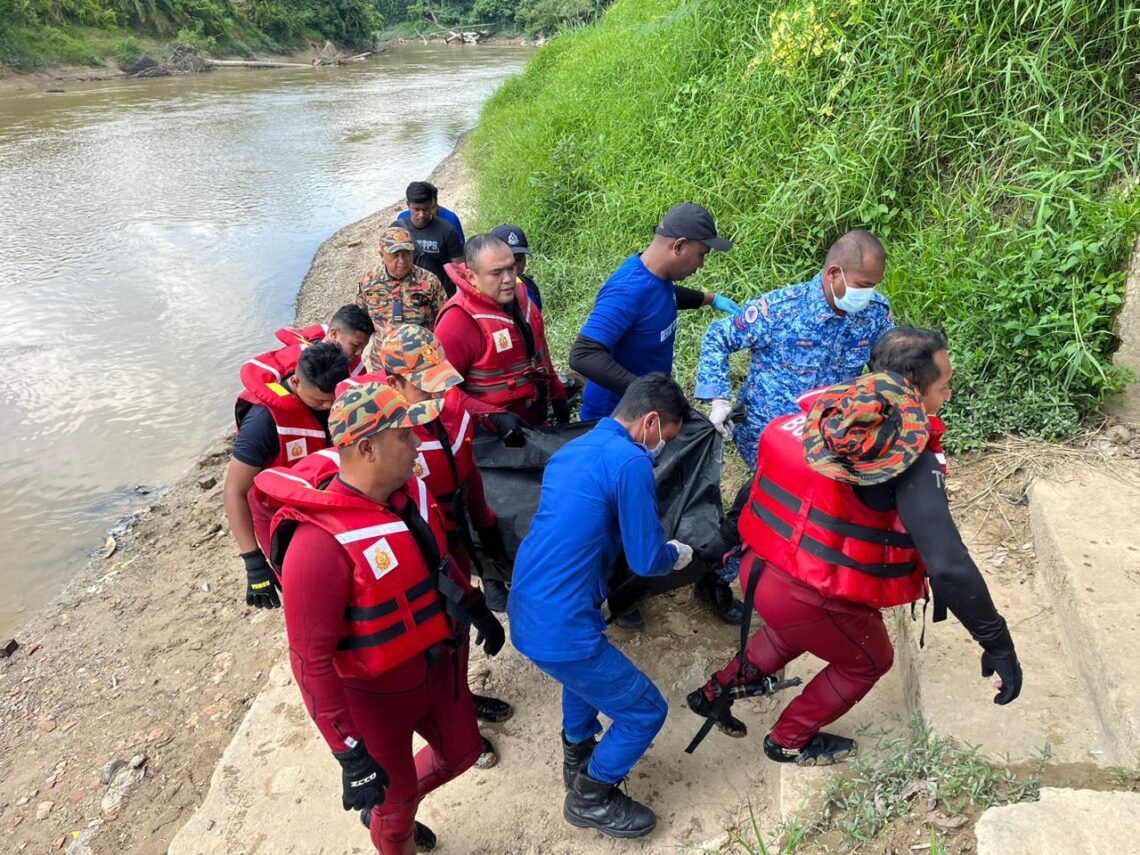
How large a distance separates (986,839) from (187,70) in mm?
37822

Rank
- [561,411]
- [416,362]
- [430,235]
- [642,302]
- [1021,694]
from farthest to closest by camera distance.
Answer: [430,235]
[561,411]
[642,302]
[416,362]
[1021,694]

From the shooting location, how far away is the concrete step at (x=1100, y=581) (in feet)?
7.41

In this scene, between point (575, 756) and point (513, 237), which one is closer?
point (575, 756)

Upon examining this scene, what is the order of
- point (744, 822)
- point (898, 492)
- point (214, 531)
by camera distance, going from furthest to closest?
1. point (214, 531)
2. point (744, 822)
3. point (898, 492)

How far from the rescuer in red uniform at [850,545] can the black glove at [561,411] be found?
1.53m

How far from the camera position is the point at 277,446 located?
9.54 feet

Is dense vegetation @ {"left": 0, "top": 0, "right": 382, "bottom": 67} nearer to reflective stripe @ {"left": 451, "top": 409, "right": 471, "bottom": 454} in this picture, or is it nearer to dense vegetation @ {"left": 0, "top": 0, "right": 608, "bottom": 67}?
dense vegetation @ {"left": 0, "top": 0, "right": 608, "bottom": 67}

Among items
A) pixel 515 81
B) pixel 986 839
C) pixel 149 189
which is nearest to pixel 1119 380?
pixel 986 839

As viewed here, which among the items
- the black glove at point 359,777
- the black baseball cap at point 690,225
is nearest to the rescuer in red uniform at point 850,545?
the black baseball cap at point 690,225

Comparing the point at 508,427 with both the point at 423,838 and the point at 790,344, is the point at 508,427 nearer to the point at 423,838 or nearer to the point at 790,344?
the point at 790,344

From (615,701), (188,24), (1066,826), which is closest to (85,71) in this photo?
(188,24)

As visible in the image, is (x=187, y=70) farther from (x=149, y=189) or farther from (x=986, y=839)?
(x=986, y=839)

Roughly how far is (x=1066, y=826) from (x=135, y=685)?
14.6 ft

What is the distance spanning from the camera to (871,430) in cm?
188
